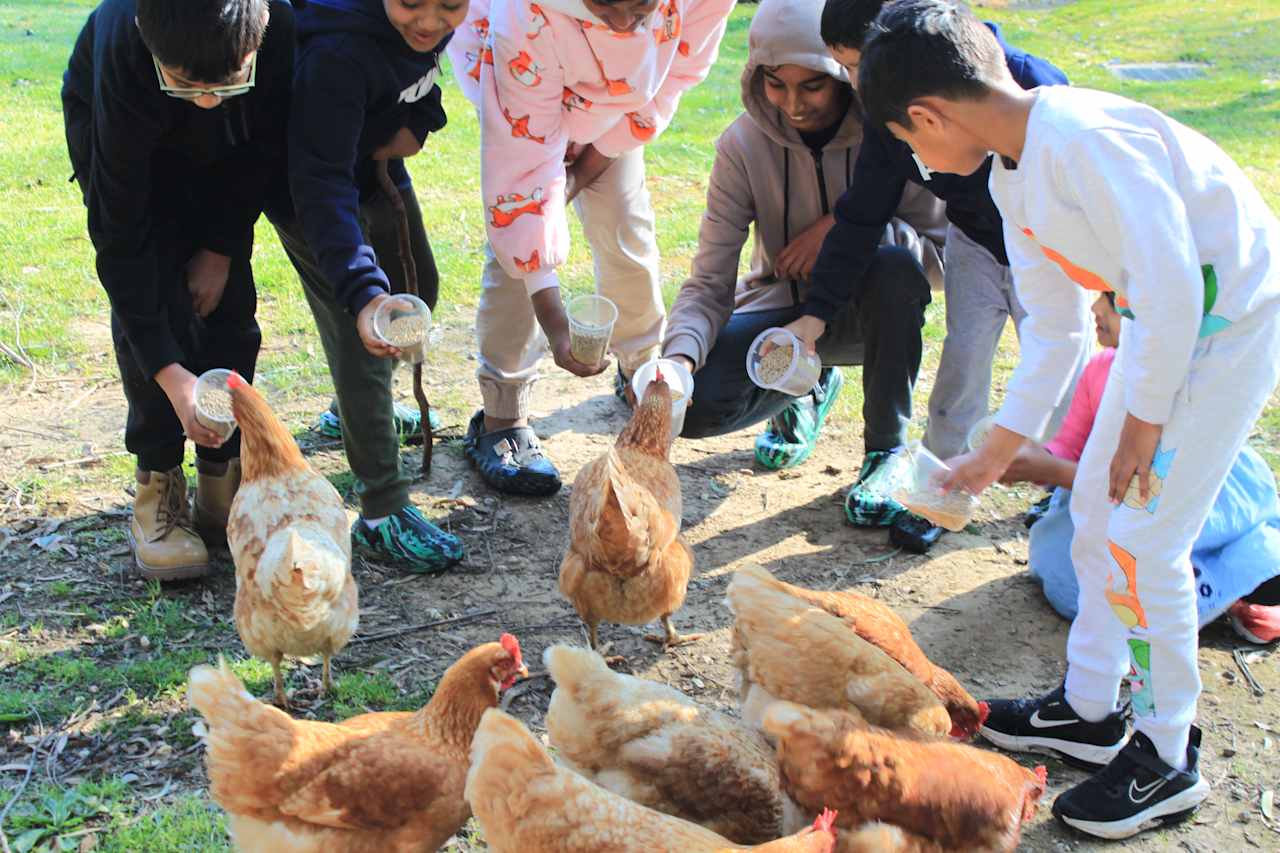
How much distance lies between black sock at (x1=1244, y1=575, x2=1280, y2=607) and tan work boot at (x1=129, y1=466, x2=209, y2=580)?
3744 millimetres

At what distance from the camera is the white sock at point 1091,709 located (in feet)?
10.4

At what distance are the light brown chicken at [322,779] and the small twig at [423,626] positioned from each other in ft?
2.92

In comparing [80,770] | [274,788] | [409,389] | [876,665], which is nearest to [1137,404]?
[876,665]

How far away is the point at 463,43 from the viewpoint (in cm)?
416

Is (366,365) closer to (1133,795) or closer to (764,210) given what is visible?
(764,210)

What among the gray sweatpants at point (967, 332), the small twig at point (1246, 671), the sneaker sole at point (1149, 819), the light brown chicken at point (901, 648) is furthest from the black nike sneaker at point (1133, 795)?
the gray sweatpants at point (967, 332)

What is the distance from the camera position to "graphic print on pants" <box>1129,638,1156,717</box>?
9.40 ft

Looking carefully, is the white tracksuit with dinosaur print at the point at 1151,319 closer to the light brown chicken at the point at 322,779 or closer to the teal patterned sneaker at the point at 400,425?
the light brown chicken at the point at 322,779

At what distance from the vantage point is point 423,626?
380 cm

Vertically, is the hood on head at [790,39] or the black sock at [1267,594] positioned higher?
the hood on head at [790,39]

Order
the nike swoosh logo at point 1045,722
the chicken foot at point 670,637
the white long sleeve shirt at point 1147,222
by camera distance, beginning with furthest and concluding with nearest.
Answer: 1. the chicken foot at point 670,637
2. the nike swoosh logo at point 1045,722
3. the white long sleeve shirt at point 1147,222

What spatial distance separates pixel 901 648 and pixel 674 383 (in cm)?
143

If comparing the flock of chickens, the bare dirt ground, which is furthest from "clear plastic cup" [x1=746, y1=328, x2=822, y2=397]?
the flock of chickens

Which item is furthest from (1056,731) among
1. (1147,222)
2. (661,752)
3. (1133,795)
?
(1147,222)
